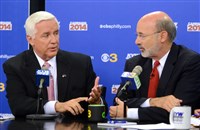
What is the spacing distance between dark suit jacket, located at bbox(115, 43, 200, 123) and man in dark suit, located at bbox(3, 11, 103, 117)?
45 cm

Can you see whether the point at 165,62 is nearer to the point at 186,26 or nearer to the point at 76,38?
the point at 186,26

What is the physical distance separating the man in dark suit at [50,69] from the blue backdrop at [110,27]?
46.1 inches

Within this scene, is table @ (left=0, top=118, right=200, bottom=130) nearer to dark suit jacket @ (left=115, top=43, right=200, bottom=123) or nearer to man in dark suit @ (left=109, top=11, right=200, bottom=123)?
man in dark suit @ (left=109, top=11, right=200, bottom=123)

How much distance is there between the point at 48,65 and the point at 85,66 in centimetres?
35

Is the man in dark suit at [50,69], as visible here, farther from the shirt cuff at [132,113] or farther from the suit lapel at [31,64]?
the shirt cuff at [132,113]

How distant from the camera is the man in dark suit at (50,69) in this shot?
170 inches

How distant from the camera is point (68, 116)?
4.07 m

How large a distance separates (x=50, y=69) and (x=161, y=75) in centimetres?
102

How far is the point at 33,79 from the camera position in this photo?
439 centimetres

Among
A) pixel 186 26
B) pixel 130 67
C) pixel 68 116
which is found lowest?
pixel 68 116

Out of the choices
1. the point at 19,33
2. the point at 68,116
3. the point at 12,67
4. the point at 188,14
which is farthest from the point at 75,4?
the point at 68,116

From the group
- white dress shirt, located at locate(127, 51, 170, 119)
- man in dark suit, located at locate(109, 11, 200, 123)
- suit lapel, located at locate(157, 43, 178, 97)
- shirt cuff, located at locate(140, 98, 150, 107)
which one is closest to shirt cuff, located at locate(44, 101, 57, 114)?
man in dark suit, located at locate(109, 11, 200, 123)

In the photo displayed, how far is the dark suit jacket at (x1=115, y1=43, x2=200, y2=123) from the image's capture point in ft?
14.0

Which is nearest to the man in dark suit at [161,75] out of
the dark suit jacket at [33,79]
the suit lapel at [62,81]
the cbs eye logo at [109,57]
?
the dark suit jacket at [33,79]
